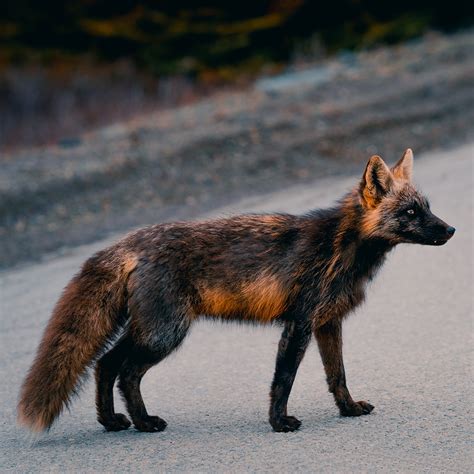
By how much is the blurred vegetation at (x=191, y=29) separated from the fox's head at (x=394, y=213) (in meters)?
22.3

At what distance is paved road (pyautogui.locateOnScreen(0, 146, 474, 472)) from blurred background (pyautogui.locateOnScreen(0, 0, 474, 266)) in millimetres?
4026

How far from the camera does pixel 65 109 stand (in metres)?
23.2

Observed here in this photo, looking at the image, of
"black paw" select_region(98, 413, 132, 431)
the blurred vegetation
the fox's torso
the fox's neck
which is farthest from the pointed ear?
the blurred vegetation

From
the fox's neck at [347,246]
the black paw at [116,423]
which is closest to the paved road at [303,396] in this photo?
the black paw at [116,423]

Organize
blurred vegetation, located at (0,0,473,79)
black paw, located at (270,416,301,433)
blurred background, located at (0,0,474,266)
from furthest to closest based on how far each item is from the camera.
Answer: blurred vegetation, located at (0,0,473,79)
blurred background, located at (0,0,474,266)
black paw, located at (270,416,301,433)

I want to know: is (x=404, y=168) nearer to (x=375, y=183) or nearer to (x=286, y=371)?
(x=375, y=183)

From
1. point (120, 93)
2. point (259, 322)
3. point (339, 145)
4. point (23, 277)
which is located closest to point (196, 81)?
point (120, 93)

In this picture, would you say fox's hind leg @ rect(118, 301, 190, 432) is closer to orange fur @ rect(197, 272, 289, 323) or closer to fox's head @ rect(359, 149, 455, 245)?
orange fur @ rect(197, 272, 289, 323)

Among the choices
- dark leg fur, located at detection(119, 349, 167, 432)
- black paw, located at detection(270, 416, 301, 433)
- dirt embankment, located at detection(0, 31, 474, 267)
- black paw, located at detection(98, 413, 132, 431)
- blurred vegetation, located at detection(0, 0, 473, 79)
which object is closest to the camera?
black paw, located at detection(270, 416, 301, 433)

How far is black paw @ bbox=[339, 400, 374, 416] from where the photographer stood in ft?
19.9

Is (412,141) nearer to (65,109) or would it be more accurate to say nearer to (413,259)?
(413,259)

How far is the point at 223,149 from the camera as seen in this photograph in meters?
15.6

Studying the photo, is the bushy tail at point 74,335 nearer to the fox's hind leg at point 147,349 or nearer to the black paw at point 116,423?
the fox's hind leg at point 147,349

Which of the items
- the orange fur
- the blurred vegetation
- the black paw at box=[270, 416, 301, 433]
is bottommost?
the black paw at box=[270, 416, 301, 433]
